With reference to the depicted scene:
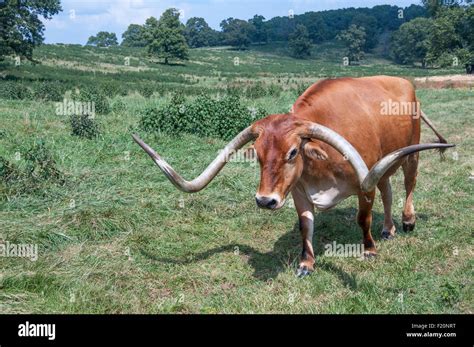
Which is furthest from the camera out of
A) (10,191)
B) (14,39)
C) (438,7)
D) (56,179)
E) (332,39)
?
(332,39)

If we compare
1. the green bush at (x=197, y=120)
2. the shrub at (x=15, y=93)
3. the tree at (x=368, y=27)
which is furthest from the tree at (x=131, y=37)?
the green bush at (x=197, y=120)

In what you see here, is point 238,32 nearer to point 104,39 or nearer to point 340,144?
point 104,39

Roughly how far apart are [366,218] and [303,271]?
3.58 ft

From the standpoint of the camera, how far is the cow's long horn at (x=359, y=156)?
179 inches

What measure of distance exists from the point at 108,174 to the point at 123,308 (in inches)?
165

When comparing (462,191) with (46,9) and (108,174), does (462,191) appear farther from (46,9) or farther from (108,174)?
(46,9)

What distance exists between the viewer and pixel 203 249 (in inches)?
260

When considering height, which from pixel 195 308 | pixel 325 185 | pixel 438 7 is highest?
pixel 438 7

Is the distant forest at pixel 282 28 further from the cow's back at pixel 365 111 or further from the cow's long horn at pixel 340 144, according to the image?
the cow's long horn at pixel 340 144

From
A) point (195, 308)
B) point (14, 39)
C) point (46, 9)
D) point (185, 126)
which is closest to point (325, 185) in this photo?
point (195, 308)

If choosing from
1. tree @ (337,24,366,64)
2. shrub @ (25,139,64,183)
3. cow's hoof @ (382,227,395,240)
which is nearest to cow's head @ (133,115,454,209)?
cow's hoof @ (382,227,395,240)

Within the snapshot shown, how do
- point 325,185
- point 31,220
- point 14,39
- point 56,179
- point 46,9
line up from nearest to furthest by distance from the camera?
point 325,185 → point 31,220 → point 56,179 → point 14,39 → point 46,9

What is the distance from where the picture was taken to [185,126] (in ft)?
43.0

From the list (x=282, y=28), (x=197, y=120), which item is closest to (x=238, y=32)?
(x=282, y=28)
